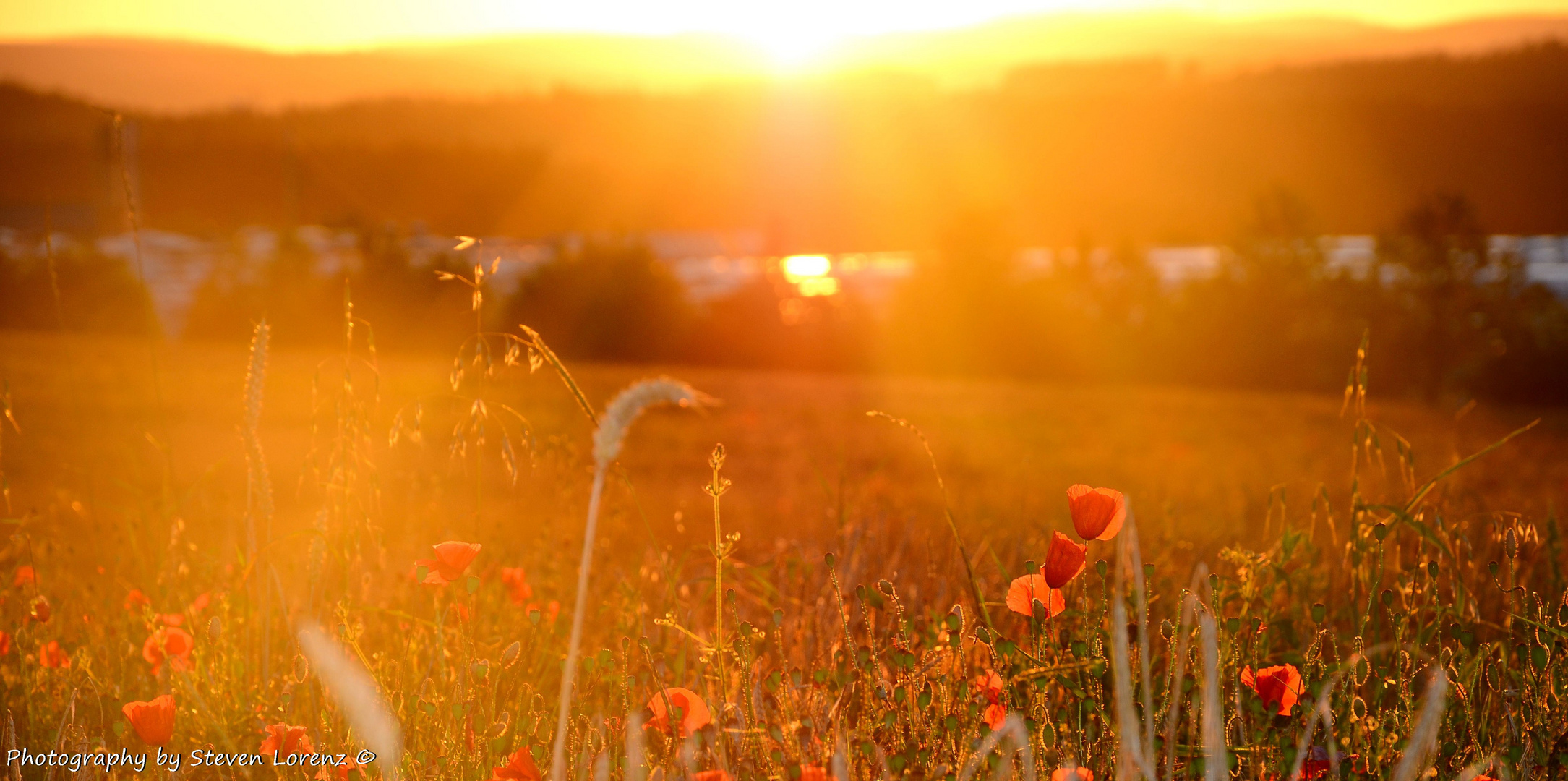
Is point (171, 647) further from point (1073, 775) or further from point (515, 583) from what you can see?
point (1073, 775)

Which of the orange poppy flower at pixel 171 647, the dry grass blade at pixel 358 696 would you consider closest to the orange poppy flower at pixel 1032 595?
the dry grass blade at pixel 358 696

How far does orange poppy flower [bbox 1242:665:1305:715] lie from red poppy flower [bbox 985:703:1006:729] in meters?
0.34

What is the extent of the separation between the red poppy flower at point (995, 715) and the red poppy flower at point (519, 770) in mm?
604

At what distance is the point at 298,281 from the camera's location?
11633mm

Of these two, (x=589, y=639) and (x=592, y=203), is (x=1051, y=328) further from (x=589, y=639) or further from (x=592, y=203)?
(x=592, y=203)

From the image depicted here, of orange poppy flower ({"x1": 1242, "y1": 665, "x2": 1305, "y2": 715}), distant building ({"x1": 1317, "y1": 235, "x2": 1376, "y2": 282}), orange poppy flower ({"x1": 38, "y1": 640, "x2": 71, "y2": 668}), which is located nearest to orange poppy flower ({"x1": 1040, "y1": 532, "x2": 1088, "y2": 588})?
orange poppy flower ({"x1": 1242, "y1": 665, "x2": 1305, "y2": 715})

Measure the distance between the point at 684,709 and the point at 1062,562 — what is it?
53 centimetres

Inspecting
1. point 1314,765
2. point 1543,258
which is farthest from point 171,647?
point 1543,258

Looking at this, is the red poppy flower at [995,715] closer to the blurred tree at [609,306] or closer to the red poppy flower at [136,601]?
the red poppy flower at [136,601]

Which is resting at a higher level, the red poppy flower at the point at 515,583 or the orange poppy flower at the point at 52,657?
the red poppy flower at the point at 515,583

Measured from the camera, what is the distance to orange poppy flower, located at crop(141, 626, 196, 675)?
1.88 metres

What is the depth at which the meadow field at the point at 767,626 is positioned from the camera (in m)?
1.56

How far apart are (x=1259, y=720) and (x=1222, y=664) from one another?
0.66ft

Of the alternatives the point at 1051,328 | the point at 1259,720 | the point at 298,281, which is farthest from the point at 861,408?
the point at 298,281
